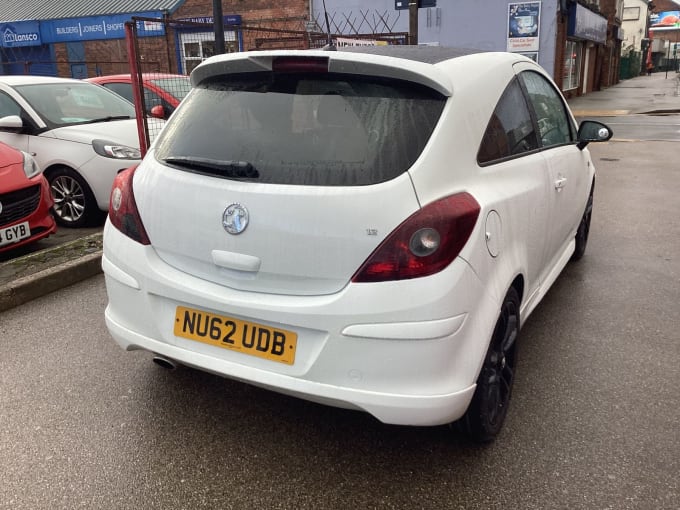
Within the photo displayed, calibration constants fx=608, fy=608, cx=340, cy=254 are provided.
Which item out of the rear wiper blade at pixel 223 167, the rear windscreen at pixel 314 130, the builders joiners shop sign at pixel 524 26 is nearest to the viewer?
the rear windscreen at pixel 314 130

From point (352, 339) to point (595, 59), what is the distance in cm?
3697

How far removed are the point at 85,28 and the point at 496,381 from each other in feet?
90.8

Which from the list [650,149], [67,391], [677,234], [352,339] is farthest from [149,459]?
[650,149]

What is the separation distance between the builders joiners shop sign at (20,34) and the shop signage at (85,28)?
44cm

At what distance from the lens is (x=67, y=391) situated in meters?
3.14

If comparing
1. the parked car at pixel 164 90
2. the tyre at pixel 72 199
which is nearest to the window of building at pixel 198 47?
the parked car at pixel 164 90

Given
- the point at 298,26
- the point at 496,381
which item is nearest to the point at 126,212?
the point at 496,381

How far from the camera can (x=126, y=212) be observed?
8.64ft

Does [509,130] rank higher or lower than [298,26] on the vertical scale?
lower

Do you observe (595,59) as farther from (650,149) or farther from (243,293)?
(243,293)

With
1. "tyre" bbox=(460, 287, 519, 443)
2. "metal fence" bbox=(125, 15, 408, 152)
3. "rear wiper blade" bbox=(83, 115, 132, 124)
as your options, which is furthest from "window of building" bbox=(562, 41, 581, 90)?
"tyre" bbox=(460, 287, 519, 443)

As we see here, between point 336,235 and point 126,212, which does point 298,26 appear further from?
point 336,235

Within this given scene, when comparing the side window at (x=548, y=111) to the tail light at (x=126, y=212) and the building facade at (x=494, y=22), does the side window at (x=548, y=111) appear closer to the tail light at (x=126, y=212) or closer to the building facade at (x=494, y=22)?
the tail light at (x=126, y=212)

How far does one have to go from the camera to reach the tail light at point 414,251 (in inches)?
83.7
